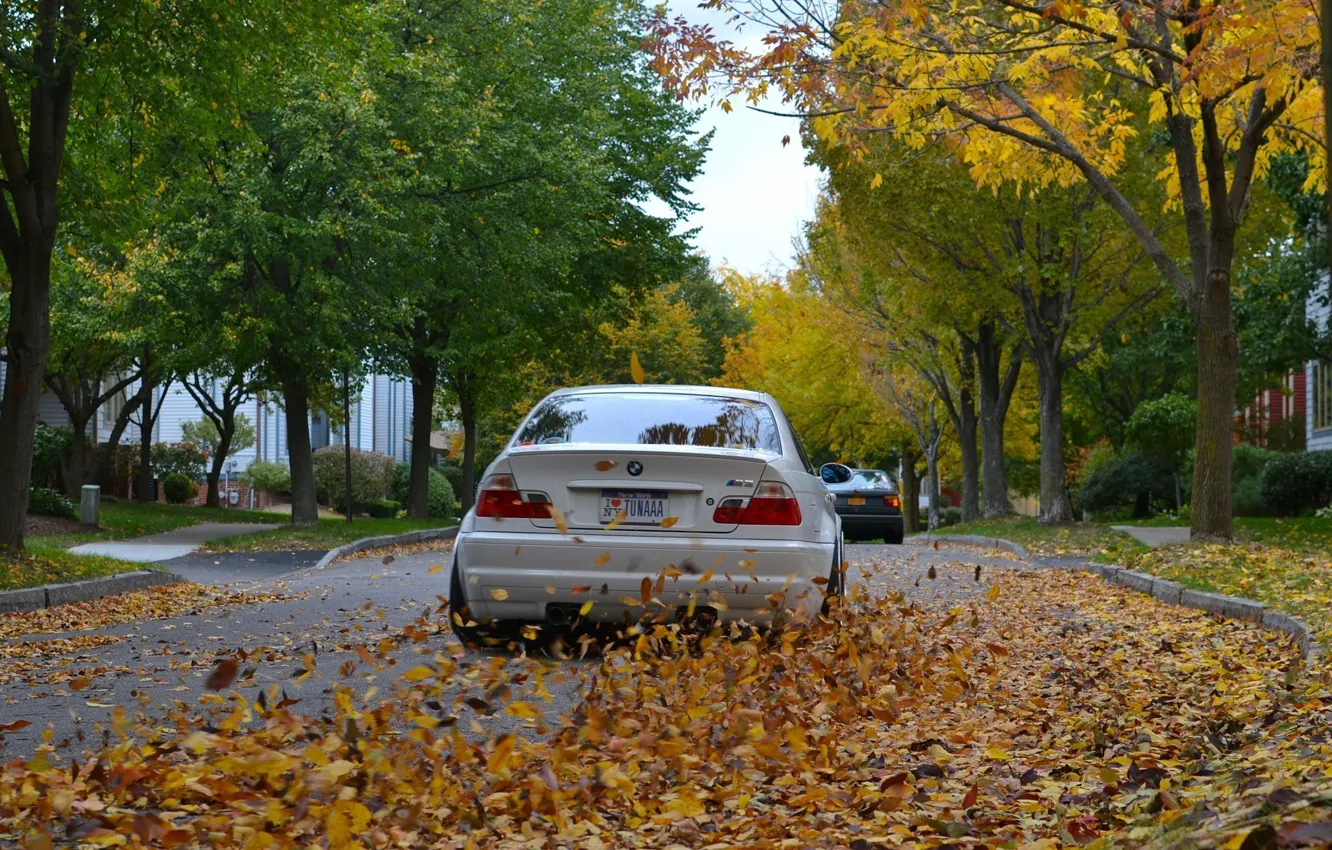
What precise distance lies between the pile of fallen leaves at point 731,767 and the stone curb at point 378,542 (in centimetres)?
1231

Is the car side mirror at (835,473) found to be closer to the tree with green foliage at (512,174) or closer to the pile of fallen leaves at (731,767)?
the pile of fallen leaves at (731,767)

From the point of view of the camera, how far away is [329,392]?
40.1 meters

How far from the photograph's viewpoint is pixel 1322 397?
113 ft

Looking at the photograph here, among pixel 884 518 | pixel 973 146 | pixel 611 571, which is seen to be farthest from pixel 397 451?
pixel 611 571

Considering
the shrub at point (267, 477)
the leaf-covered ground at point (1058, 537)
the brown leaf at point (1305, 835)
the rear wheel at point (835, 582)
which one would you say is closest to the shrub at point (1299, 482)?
the leaf-covered ground at point (1058, 537)

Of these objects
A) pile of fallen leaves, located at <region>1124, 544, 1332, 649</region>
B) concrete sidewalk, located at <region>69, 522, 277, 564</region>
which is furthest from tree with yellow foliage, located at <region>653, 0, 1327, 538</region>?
concrete sidewalk, located at <region>69, 522, 277, 564</region>

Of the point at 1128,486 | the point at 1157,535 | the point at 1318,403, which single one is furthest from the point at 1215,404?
the point at 1128,486

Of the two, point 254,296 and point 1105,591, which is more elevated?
point 254,296

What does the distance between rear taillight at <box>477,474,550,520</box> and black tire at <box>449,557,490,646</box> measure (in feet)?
1.51

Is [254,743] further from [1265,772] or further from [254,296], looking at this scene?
[254,296]

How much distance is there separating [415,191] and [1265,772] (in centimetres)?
2187

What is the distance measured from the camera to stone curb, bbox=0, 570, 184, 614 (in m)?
11.4

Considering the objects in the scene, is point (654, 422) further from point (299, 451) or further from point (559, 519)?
point (299, 451)

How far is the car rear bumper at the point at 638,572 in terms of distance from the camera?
7.82 m
